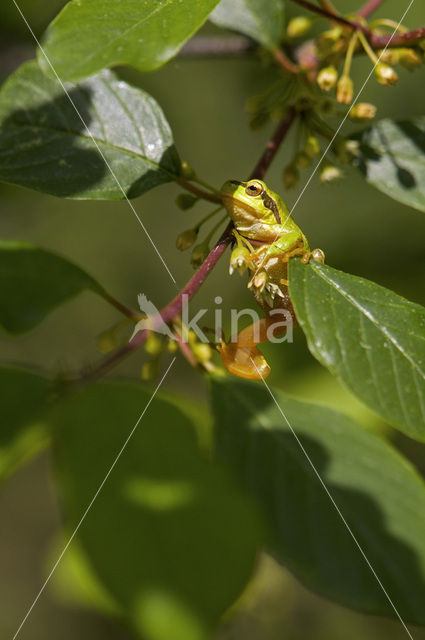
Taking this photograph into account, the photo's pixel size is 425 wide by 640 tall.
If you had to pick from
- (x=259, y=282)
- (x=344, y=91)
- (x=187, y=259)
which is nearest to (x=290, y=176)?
(x=344, y=91)

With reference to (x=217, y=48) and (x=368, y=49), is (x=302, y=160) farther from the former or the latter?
(x=217, y=48)

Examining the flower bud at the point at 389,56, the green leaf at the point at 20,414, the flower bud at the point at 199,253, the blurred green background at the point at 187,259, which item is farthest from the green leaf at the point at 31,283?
the blurred green background at the point at 187,259

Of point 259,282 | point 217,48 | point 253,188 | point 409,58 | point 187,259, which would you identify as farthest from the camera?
point 187,259

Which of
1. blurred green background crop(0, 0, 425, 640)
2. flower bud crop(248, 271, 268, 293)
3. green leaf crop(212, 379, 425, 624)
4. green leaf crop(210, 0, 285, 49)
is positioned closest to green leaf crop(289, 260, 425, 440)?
flower bud crop(248, 271, 268, 293)

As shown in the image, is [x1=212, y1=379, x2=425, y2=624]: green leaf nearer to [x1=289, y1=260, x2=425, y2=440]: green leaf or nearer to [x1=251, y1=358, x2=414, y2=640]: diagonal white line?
[x1=251, y1=358, x2=414, y2=640]: diagonal white line

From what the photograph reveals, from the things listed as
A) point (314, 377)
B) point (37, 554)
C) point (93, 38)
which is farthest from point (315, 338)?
point (37, 554)

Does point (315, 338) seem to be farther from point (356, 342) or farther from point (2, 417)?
point (2, 417)
